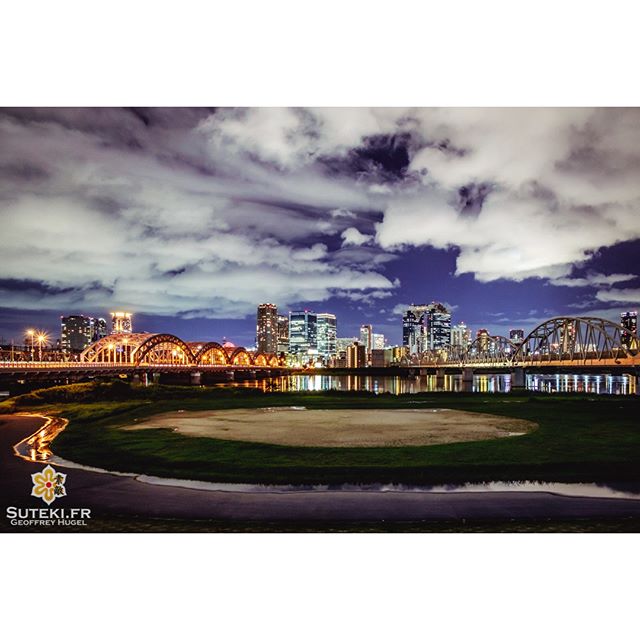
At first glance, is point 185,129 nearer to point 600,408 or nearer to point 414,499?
point 414,499

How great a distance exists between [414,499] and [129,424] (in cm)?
927

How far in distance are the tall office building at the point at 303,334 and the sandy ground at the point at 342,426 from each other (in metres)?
9.54

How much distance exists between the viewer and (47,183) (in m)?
10.7

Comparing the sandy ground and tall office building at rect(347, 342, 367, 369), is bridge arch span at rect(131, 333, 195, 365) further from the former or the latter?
the sandy ground

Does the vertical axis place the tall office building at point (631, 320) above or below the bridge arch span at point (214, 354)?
above

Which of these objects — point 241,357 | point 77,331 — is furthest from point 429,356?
point 77,331

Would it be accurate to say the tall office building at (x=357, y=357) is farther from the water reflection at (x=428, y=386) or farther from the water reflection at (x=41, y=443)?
the water reflection at (x=41, y=443)

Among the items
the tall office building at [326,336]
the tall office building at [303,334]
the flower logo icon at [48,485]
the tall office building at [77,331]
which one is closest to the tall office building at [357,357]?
the tall office building at [326,336]

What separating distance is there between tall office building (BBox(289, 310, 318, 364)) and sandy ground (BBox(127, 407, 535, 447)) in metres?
9.54

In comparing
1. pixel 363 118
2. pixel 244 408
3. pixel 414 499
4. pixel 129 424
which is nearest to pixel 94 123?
pixel 363 118

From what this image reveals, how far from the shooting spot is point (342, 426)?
550 inches

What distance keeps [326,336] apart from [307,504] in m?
24.9

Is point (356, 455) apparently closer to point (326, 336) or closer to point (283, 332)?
point (326, 336)

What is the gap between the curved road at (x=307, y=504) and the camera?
7.75 metres
